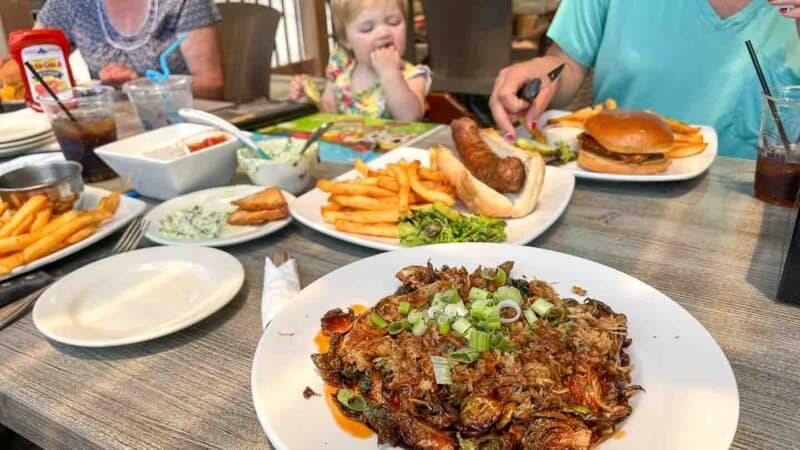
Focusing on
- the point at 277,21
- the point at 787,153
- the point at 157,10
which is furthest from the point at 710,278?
the point at 277,21

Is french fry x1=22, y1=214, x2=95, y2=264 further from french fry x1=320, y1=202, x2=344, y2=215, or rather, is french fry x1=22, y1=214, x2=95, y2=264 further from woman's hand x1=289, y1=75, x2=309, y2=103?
woman's hand x1=289, y1=75, x2=309, y2=103

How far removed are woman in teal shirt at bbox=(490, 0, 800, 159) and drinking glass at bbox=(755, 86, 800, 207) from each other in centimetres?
74

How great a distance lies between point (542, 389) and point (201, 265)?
0.81 metres

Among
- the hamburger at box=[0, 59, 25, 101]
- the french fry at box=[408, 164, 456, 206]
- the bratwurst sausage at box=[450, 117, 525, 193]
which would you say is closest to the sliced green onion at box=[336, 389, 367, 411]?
the french fry at box=[408, 164, 456, 206]

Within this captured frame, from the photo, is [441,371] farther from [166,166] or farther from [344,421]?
[166,166]

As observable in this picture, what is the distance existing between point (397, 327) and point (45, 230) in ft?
3.17

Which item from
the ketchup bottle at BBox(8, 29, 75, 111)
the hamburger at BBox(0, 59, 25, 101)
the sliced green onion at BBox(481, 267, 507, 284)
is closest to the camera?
the sliced green onion at BBox(481, 267, 507, 284)

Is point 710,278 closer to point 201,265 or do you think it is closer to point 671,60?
point 201,265

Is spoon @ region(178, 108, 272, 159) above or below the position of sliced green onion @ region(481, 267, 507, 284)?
above

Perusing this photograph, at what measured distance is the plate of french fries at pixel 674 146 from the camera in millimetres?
1688

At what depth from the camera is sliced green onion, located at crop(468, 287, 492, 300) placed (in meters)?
1.00

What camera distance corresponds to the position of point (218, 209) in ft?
5.27

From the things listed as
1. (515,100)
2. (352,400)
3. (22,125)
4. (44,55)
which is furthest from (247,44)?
(352,400)

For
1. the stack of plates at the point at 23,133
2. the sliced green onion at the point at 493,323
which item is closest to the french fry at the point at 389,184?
the sliced green onion at the point at 493,323
